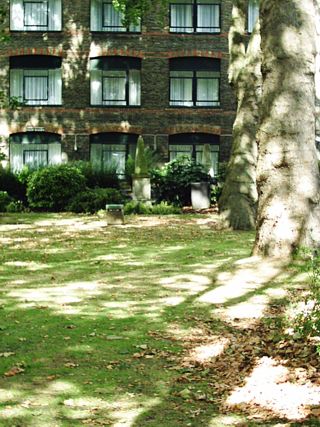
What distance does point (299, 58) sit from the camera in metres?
12.4

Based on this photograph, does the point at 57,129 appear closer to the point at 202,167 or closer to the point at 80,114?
the point at 80,114

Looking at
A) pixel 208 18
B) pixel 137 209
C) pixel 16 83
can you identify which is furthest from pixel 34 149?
pixel 137 209

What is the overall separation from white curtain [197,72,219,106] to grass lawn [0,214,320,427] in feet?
80.4

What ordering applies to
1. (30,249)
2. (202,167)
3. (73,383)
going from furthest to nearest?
(202,167)
(30,249)
(73,383)

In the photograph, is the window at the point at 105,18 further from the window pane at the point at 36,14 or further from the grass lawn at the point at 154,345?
the grass lawn at the point at 154,345

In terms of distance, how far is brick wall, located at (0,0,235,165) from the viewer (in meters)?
37.4

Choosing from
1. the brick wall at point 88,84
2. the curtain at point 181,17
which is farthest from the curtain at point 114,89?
the curtain at point 181,17

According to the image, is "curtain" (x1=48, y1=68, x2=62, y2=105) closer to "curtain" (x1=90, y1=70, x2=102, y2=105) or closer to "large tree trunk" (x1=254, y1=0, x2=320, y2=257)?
"curtain" (x1=90, y1=70, x2=102, y2=105)

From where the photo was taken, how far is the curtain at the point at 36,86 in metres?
37.8

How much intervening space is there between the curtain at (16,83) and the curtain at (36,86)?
0.23 metres

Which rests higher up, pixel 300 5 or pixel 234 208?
pixel 300 5

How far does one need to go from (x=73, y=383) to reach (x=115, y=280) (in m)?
5.24

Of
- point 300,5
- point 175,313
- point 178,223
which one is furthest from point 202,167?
point 175,313

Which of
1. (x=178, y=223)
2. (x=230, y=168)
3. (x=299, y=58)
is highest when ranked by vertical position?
(x=299, y=58)
